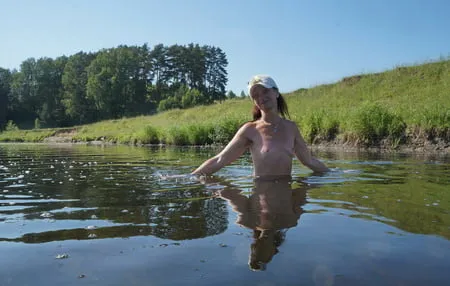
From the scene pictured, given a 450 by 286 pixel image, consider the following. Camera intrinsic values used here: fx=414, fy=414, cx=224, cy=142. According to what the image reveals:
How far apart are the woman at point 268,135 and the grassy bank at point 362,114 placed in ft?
32.1

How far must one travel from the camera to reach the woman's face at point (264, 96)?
5562 mm

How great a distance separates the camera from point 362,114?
52.2 feet

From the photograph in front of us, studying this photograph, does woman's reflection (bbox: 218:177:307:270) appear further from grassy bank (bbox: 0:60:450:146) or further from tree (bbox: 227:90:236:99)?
tree (bbox: 227:90:236:99)

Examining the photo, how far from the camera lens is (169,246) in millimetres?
2824

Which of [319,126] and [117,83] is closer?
[319,126]

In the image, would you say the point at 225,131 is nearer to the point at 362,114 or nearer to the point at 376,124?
the point at 362,114

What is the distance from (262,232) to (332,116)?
53.0 ft

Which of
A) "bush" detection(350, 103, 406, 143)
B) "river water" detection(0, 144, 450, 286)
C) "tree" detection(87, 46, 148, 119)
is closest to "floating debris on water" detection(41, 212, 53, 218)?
"river water" detection(0, 144, 450, 286)

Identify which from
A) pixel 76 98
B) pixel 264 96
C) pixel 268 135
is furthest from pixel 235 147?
pixel 76 98

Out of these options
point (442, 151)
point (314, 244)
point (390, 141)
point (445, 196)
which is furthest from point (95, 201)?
point (390, 141)

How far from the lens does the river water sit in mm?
2254

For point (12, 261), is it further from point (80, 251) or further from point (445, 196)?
point (445, 196)

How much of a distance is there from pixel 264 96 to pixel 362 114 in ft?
37.3

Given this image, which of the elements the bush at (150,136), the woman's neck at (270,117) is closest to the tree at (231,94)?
the bush at (150,136)
